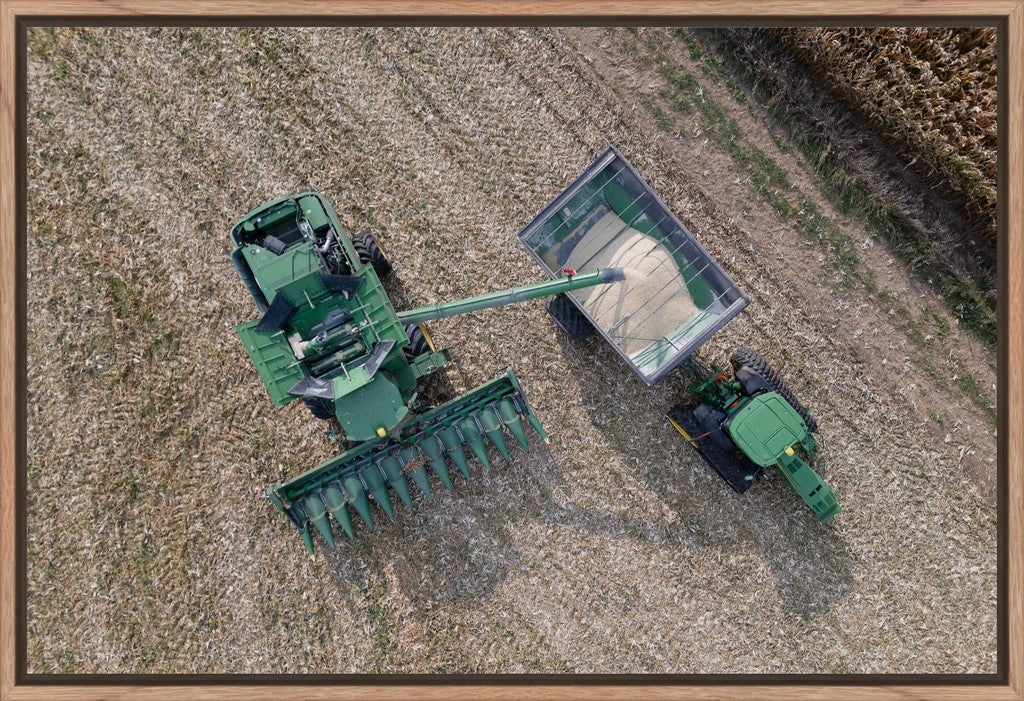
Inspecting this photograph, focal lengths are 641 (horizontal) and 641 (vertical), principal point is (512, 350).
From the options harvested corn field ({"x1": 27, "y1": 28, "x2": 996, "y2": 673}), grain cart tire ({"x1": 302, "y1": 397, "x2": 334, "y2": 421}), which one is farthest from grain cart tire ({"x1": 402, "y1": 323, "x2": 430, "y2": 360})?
grain cart tire ({"x1": 302, "y1": 397, "x2": 334, "y2": 421})

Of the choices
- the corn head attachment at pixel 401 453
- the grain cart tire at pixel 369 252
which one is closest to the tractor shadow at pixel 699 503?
the corn head attachment at pixel 401 453

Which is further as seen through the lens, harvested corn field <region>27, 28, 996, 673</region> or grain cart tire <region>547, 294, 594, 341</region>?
harvested corn field <region>27, 28, 996, 673</region>

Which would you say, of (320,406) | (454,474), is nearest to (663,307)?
(454,474)

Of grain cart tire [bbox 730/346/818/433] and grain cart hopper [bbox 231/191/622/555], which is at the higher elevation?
grain cart hopper [bbox 231/191/622/555]

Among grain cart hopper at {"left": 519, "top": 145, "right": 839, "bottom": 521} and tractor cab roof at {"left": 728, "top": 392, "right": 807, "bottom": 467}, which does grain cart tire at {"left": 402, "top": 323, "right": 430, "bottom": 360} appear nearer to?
grain cart hopper at {"left": 519, "top": 145, "right": 839, "bottom": 521}

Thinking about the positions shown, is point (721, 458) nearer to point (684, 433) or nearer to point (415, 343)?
point (684, 433)

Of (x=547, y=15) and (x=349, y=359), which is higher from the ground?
(x=547, y=15)

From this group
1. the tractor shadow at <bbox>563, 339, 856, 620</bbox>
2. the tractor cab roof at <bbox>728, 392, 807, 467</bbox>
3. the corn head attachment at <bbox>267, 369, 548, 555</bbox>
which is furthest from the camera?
the tractor shadow at <bbox>563, 339, 856, 620</bbox>
